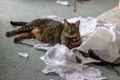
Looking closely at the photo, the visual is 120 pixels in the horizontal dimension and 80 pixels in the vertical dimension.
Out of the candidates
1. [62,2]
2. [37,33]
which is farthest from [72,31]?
[62,2]

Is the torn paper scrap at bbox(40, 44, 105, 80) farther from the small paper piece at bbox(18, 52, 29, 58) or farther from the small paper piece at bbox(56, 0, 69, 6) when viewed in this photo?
the small paper piece at bbox(56, 0, 69, 6)

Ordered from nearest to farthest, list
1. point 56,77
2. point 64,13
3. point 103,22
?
point 56,77, point 103,22, point 64,13

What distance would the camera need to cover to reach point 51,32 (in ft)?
7.73

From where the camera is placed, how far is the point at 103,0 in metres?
3.63

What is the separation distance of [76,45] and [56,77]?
1.41ft

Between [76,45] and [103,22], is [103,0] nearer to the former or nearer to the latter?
[103,22]

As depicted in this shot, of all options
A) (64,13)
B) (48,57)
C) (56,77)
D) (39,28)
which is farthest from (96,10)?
(56,77)

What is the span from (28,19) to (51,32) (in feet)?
2.19

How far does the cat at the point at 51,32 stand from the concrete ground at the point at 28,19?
0.31ft

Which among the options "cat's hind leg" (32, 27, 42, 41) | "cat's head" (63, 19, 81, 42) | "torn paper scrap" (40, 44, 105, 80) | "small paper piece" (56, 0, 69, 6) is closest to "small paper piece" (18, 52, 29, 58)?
"torn paper scrap" (40, 44, 105, 80)

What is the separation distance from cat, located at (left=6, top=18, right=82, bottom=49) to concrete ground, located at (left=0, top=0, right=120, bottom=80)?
3.7 inches

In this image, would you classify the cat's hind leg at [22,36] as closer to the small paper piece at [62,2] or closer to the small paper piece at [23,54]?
the small paper piece at [23,54]

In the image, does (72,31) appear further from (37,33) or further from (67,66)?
(37,33)

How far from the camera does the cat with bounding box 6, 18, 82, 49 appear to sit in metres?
2.16
